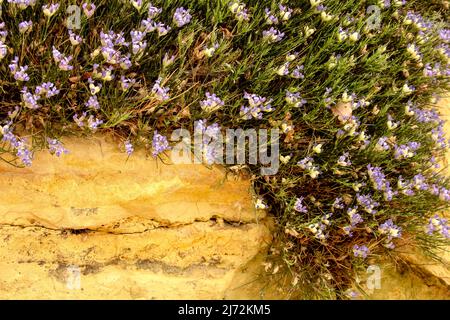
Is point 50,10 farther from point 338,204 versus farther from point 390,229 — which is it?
point 390,229

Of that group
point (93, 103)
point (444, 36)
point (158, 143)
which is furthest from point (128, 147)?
point (444, 36)

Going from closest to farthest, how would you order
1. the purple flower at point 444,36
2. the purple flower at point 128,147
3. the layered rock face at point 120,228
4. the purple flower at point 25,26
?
the purple flower at point 25,26 < the purple flower at point 128,147 < the layered rock face at point 120,228 < the purple flower at point 444,36

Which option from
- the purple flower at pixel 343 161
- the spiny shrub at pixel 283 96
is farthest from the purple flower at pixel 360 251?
the purple flower at pixel 343 161

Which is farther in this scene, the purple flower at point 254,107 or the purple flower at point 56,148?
the purple flower at point 254,107

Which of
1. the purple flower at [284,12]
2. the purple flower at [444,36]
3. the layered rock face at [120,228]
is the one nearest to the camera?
the layered rock face at [120,228]

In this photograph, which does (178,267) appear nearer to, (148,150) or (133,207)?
(133,207)

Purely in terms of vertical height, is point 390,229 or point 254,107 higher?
point 254,107

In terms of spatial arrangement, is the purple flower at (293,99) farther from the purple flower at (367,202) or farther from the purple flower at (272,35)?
the purple flower at (367,202)
